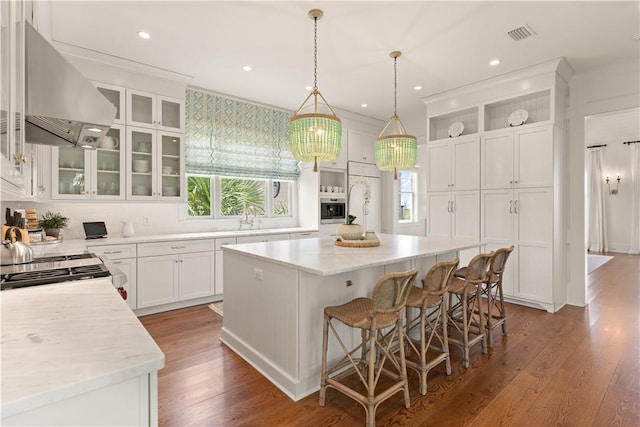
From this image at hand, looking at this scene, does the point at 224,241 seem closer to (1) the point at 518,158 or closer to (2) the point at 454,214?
(2) the point at 454,214

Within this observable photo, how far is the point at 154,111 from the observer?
389 cm

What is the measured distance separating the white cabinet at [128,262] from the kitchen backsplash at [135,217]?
0.60m

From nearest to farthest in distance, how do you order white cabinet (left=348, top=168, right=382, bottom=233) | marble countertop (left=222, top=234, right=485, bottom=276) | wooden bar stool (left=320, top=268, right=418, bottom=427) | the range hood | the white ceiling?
the range hood, wooden bar stool (left=320, top=268, right=418, bottom=427), marble countertop (left=222, top=234, right=485, bottom=276), the white ceiling, white cabinet (left=348, top=168, right=382, bottom=233)

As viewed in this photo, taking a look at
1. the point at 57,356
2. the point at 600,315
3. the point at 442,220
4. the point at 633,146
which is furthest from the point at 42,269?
the point at 633,146

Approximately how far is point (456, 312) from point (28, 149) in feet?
13.8

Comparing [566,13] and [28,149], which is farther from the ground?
[566,13]

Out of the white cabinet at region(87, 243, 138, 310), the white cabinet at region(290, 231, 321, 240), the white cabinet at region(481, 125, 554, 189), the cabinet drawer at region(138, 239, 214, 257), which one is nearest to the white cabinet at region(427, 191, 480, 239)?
the white cabinet at region(481, 125, 554, 189)

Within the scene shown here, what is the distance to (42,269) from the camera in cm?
177

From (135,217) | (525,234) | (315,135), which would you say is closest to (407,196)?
(525,234)

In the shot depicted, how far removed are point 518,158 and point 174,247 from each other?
14.4ft

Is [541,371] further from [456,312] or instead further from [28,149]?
[28,149]

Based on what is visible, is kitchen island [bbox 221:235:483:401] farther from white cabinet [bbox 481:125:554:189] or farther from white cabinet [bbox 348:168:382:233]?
white cabinet [bbox 348:168:382:233]

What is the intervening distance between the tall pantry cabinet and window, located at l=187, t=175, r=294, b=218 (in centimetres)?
261

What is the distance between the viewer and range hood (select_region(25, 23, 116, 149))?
4.64 ft
